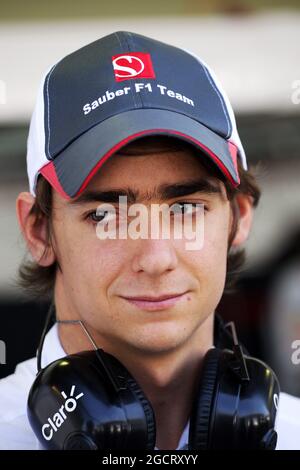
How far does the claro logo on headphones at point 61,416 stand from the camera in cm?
143

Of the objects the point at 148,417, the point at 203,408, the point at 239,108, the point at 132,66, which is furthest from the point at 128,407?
the point at 239,108

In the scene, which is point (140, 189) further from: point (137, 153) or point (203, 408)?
point (203, 408)

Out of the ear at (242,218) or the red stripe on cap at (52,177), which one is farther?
the ear at (242,218)

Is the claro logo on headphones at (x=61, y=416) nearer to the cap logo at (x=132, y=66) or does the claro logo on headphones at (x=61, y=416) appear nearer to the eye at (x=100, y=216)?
the eye at (x=100, y=216)

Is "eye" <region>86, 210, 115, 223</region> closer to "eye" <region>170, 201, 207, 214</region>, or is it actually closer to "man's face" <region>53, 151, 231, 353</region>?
"man's face" <region>53, 151, 231, 353</region>

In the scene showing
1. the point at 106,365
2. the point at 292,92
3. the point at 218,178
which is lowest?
the point at 292,92

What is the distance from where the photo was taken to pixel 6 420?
5.58 ft

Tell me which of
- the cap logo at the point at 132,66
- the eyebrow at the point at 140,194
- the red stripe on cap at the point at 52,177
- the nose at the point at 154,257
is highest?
the cap logo at the point at 132,66

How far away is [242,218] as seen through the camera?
1.81 metres

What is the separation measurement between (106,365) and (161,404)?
23 cm

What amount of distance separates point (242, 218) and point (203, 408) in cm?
47

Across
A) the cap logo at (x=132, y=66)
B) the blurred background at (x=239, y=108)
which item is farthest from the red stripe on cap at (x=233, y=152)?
Answer: the blurred background at (x=239, y=108)
